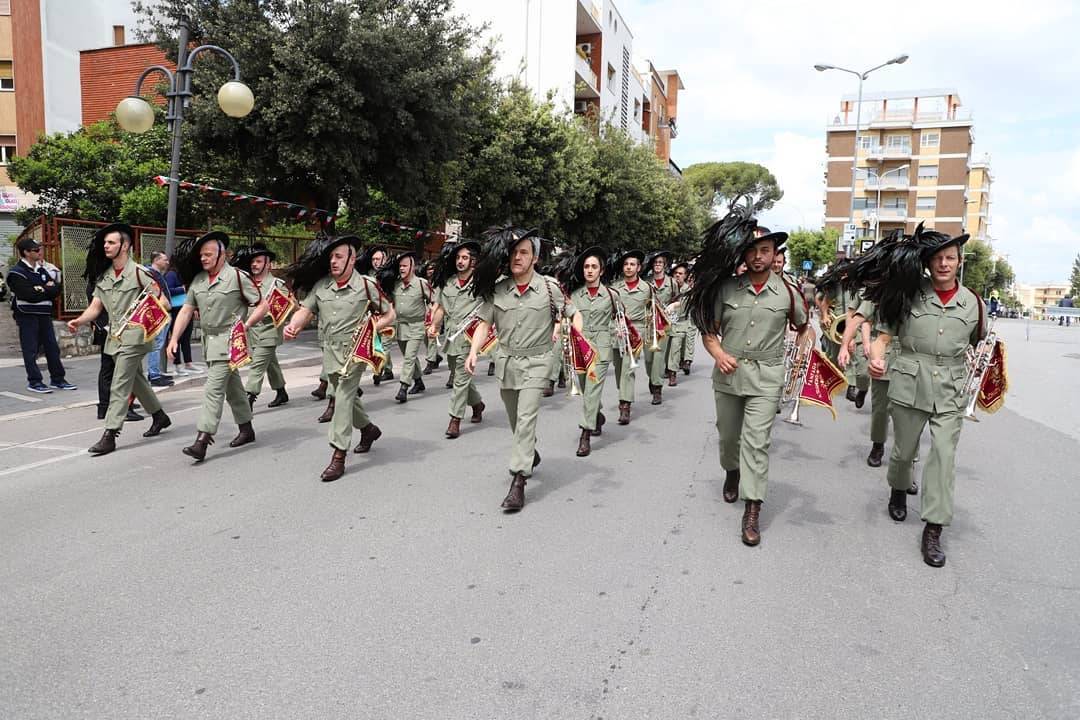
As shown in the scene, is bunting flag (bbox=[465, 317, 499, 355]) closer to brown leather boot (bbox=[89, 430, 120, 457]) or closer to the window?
brown leather boot (bbox=[89, 430, 120, 457])

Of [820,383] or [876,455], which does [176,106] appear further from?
[876,455]

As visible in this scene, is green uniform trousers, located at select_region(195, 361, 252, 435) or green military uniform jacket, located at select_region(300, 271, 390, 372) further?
green uniform trousers, located at select_region(195, 361, 252, 435)

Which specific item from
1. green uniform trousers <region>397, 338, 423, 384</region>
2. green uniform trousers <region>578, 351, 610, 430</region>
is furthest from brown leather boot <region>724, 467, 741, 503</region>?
green uniform trousers <region>397, 338, 423, 384</region>

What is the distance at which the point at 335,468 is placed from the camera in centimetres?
614

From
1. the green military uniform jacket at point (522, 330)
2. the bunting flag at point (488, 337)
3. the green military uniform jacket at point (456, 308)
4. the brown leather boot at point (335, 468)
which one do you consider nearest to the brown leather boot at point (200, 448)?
the brown leather boot at point (335, 468)

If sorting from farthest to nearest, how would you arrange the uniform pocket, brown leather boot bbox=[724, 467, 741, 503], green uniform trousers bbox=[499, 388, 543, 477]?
brown leather boot bbox=[724, 467, 741, 503]
green uniform trousers bbox=[499, 388, 543, 477]
the uniform pocket

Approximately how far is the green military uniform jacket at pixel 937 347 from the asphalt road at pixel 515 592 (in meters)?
0.91

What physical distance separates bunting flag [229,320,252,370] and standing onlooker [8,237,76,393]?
4.68 m

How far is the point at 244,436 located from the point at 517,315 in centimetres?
322

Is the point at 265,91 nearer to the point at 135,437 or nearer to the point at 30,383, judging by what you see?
the point at 30,383

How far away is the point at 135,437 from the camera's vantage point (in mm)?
7656

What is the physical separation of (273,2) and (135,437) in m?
9.98

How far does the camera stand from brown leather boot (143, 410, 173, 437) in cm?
774

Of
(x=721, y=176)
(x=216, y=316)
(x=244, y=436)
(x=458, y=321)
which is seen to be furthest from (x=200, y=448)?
(x=721, y=176)
